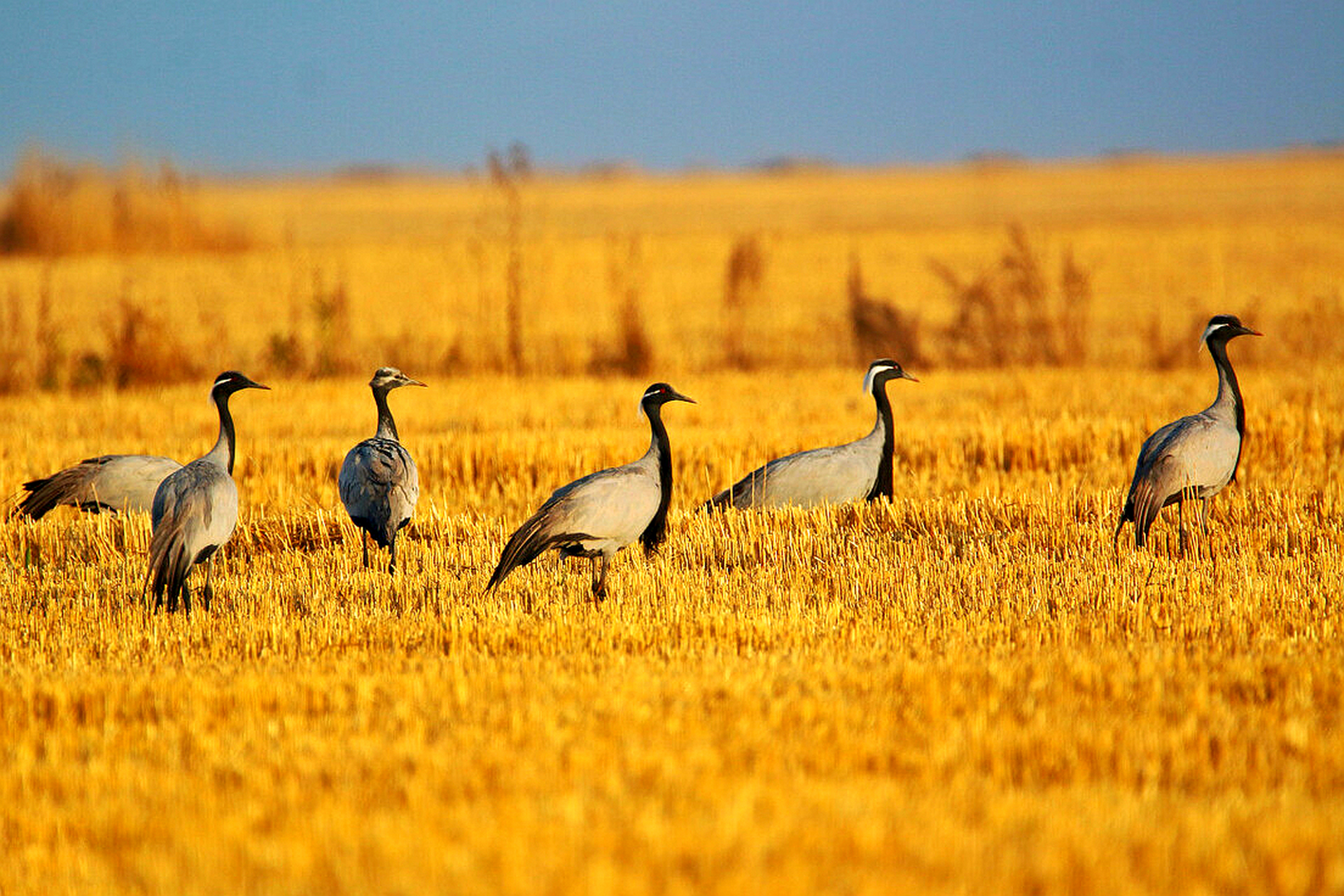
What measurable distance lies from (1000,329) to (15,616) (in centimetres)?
1438

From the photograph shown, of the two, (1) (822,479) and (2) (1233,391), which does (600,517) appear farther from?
(2) (1233,391)

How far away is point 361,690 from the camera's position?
535 cm

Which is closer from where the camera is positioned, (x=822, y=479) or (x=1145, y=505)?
(x=1145, y=505)

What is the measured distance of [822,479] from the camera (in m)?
10.0

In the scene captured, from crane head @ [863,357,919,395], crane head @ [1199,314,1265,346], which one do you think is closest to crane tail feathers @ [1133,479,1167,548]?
crane head @ [1199,314,1265,346]

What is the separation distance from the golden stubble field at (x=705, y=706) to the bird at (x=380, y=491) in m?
0.32

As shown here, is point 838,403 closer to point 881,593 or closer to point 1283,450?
point 1283,450

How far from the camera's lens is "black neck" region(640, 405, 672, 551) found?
787cm

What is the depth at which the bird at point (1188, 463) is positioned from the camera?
833 cm

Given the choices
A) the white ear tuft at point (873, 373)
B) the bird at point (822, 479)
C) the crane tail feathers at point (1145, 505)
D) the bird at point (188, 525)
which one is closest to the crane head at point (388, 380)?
the bird at point (822, 479)

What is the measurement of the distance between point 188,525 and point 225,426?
1.61 metres

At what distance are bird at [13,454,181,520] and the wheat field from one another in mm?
300

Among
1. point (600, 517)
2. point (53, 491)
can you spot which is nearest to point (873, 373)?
point (600, 517)

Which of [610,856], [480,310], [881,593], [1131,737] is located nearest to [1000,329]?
[480,310]
